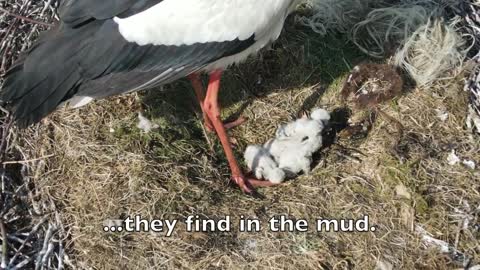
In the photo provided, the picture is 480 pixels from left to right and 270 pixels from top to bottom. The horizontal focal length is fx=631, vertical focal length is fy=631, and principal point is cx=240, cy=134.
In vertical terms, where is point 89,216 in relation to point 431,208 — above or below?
above

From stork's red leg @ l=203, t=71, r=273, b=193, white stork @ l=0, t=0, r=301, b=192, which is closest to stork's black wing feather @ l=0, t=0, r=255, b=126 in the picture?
white stork @ l=0, t=0, r=301, b=192

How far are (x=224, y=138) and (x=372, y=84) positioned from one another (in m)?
0.79

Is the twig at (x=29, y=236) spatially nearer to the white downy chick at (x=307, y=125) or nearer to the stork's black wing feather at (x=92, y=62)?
the stork's black wing feather at (x=92, y=62)

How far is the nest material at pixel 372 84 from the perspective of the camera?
3059 mm

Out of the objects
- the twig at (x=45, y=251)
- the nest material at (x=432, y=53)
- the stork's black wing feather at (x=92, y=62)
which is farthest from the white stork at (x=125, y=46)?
the nest material at (x=432, y=53)

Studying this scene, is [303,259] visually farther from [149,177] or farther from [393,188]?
[149,177]

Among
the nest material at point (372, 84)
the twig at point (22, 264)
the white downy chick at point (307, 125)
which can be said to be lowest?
the twig at point (22, 264)

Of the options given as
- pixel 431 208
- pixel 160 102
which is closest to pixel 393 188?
pixel 431 208

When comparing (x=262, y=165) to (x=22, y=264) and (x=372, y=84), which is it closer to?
(x=372, y=84)

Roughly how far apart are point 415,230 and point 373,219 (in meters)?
0.18

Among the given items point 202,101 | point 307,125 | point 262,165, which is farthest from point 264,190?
point 202,101

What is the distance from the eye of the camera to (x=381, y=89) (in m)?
3.07

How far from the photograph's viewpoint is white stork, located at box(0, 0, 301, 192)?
241cm

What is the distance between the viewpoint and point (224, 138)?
9.50ft
